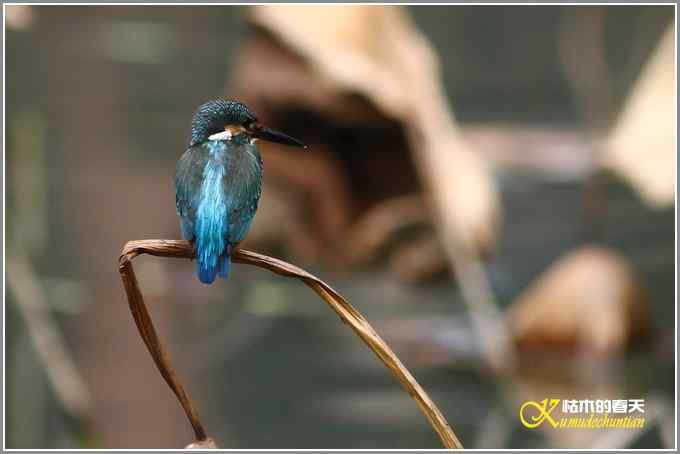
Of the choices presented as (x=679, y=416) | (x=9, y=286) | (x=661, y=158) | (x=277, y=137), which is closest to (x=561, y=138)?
(x=661, y=158)

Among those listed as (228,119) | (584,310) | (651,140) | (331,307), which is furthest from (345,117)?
(331,307)

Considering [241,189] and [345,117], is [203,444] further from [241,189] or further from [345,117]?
[345,117]

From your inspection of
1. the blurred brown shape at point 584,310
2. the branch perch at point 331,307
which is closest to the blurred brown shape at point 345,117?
the blurred brown shape at point 584,310

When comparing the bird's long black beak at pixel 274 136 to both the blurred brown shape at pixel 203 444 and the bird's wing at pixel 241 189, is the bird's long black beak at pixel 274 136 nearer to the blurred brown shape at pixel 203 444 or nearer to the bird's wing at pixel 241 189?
the bird's wing at pixel 241 189

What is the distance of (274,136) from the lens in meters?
0.82

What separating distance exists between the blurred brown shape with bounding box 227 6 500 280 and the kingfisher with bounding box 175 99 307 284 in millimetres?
1669

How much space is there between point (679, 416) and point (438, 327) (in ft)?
4.97

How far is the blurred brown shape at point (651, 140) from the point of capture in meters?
3.11

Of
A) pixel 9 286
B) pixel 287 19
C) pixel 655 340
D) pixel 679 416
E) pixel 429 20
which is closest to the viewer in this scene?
pixel 679 416

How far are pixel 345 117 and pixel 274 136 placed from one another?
1922 mm

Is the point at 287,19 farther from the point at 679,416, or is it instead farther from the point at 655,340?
the point at 679,416

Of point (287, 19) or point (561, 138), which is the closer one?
point (287, 19)

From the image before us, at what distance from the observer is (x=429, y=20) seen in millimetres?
3889

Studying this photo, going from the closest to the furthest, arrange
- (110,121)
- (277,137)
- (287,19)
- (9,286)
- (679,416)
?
(277,137) → (679,416) → (9,286) → (287,19) → (110,121)
